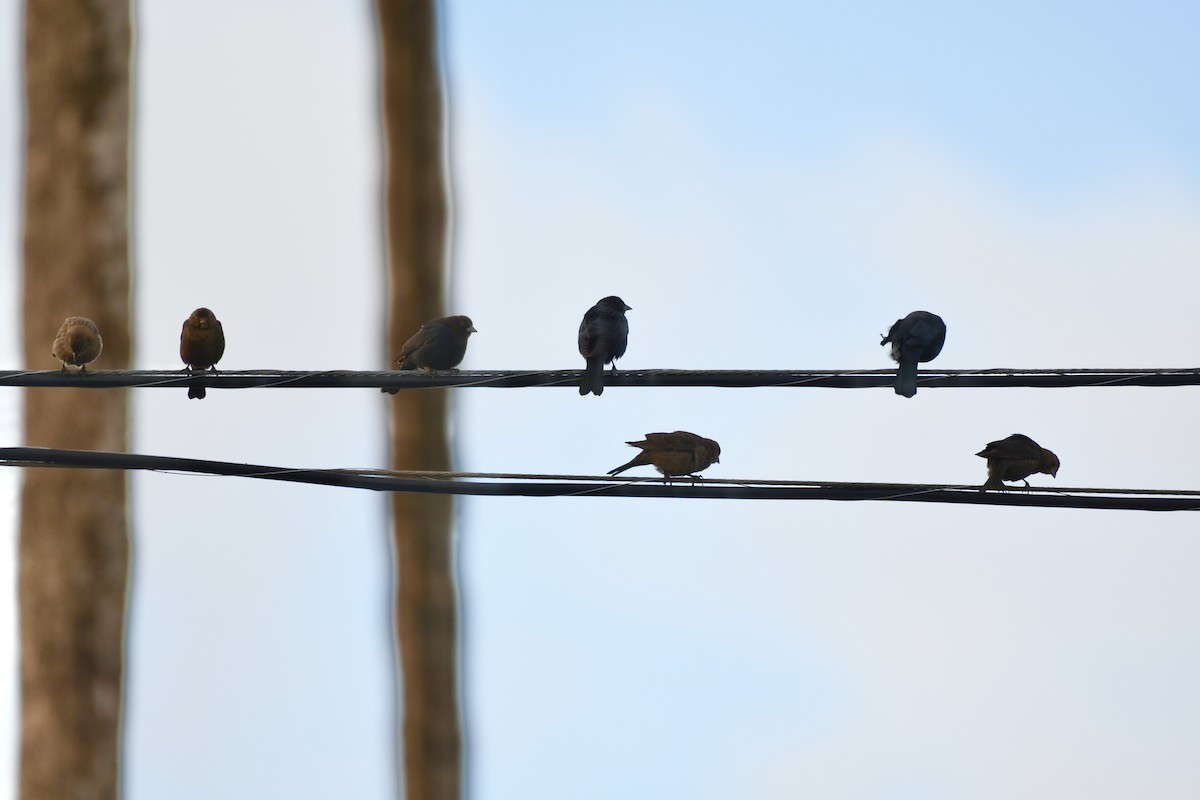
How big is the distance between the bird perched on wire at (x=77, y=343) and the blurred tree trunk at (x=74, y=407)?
0.34 metres

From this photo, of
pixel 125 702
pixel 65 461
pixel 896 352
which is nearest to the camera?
pixel 65 461

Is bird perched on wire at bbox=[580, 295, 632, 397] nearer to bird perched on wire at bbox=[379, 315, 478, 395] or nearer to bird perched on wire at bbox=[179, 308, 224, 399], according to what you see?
bird perched on wire at bbox=[379, 315, 478, 395]

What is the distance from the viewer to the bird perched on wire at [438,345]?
8.95m

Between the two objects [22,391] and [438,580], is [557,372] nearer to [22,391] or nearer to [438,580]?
[22,391]

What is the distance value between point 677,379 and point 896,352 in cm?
220

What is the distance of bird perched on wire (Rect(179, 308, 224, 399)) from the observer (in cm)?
865

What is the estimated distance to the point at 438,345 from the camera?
29.3 feet

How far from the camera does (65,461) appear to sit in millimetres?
6082

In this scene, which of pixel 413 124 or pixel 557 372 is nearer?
pixel 557 372

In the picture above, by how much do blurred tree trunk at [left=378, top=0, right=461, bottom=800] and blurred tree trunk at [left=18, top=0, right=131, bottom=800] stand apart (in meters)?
2.63

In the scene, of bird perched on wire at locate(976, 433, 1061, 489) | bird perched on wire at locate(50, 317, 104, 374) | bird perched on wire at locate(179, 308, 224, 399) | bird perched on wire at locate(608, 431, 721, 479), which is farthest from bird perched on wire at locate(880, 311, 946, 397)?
bird perched on wire at locate(50, 317, 104, 374)

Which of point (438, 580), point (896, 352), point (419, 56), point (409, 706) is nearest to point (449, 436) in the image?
point (438, 580)

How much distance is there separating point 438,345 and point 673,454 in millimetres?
1485

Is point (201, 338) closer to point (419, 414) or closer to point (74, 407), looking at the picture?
point (74, 407)
